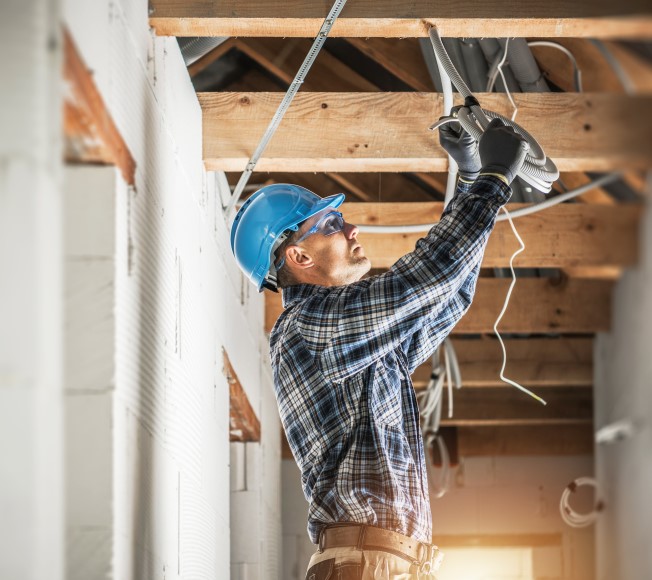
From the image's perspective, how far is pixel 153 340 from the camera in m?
2.20

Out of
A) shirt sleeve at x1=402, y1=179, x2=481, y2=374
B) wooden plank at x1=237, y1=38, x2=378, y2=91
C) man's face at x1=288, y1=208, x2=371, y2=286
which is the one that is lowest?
shirt sleeve at x1=402, y1=179, x2=481, y2=374

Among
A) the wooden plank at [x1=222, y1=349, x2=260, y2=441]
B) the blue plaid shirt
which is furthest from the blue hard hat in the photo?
the wooden plank at [x1=222, y1=349, x2=260, y2=441]

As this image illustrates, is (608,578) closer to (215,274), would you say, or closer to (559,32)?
(559,32)

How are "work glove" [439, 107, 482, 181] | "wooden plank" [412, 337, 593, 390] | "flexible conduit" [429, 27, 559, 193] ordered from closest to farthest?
"flexible conduit" [429, 27, 559, 193] < "work glove" [439, 107, 482, 181] < "wooden plank" [412, 337, 593, 390]

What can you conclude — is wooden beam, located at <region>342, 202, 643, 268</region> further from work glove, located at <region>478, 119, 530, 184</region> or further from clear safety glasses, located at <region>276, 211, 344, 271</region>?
work glove, located at <region>478, 119, 530, 184</region>

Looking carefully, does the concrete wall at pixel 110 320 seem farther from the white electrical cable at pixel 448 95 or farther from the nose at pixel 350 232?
the white electrical cable at pixel 448 95

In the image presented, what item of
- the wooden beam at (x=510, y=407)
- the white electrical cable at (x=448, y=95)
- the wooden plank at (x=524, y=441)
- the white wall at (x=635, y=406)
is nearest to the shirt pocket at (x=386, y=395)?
the white electrical cable at (x=448, y=95)

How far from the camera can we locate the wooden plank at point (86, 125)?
1.55 metres

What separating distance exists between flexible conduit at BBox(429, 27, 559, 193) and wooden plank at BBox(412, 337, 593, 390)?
3511 millimetres

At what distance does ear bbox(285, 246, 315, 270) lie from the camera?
263 cm

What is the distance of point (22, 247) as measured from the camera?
4.22ft

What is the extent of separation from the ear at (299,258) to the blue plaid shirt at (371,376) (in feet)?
0.52

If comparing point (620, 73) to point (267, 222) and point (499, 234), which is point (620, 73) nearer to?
point (267, 222)

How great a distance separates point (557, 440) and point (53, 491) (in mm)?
7007
